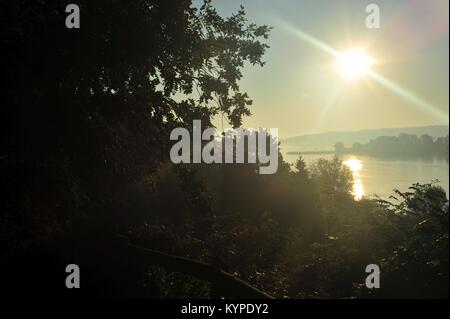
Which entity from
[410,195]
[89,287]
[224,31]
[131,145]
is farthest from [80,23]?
[410,195]

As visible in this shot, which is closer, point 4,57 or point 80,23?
point 4,57

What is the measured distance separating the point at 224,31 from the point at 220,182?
34998mm

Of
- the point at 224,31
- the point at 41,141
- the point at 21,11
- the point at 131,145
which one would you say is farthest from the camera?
the point at 224,31

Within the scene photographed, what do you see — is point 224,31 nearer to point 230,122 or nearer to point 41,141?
point 230,122

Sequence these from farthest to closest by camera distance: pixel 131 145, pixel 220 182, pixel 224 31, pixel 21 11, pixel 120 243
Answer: pixel 220 182
pixel 224 31
pixel 131 145
pixel 120 243
pixel 21 11

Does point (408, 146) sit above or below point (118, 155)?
above

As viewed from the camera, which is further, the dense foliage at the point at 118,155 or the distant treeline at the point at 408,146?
the distant treeline at the point at 408,146

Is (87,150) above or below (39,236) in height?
above

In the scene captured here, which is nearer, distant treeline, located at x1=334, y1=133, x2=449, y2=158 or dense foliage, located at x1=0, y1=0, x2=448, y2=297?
dense foliage, located at x1=0, y1=0, x2=448, y2=297

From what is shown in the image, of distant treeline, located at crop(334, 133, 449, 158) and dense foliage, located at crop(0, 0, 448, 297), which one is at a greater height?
distant treeline, located at crop(334, 133, 449, 158)

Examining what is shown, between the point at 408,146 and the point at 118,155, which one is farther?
the point at 408,146

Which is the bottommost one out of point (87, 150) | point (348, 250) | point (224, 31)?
point (348, 250)

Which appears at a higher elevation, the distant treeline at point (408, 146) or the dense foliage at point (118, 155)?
the distant treeline at point (408, 146)
